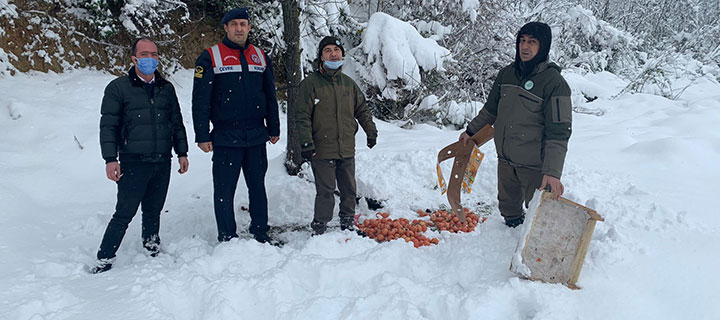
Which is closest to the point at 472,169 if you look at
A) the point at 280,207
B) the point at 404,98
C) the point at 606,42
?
the point at 280,207

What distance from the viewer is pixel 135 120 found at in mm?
3186

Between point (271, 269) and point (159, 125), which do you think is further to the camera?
point (159, 125)

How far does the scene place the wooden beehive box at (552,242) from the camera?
2650 mm

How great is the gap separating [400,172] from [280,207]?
1534mm

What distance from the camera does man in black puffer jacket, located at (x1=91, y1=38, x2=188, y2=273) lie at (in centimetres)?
311

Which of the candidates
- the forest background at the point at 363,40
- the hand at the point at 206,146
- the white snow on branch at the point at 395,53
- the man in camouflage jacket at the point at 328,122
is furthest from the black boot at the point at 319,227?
the white snow on branch at the point at 395,53

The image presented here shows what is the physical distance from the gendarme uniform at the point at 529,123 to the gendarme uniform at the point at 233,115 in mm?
1901

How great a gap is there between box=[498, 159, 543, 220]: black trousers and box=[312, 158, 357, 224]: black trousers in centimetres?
130

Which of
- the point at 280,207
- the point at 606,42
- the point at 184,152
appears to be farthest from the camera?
the point at 606,42

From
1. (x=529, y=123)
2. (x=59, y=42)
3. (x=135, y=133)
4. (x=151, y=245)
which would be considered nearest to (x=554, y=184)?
(x=529, y=123)

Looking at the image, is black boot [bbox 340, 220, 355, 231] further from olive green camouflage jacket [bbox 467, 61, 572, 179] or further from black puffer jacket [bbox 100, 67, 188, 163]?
black puffer jacket [bbox 100, 67, 188, 163]

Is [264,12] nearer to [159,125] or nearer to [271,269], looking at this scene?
[159,125]

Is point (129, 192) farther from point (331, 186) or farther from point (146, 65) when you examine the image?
point (331, 186)

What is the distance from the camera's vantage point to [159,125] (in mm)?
3285
